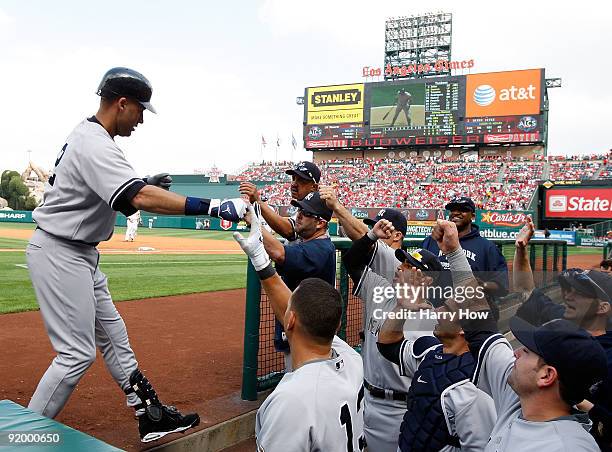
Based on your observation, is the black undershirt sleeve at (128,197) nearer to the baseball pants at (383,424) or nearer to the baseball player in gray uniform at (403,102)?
the baseball pants at (383,424)

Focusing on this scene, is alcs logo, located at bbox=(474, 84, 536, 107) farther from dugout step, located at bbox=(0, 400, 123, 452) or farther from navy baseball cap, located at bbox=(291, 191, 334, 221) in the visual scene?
dugout step, located at bbox=(0, 400, 123, 452)

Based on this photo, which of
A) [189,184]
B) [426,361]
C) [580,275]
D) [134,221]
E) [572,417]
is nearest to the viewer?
[572,417]

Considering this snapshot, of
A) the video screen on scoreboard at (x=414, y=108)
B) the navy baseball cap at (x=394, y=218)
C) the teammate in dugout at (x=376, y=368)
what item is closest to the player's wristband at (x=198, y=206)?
the teammate in dugout at (x=376, y=368)

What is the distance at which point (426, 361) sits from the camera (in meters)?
2.59

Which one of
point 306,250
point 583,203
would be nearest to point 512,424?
point 306,250

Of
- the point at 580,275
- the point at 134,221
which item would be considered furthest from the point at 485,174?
the point at 580,275

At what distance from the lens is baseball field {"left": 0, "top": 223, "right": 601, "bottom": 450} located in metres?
3.74

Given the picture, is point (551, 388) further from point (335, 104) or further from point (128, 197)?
point (335, 104)

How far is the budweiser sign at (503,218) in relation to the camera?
28281 millimetres

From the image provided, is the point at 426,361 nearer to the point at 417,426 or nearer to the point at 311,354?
the point at 417,426

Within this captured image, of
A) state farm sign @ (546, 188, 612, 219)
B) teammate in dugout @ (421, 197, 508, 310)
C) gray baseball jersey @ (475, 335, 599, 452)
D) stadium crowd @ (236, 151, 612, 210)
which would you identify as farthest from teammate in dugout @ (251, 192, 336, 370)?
stadium crowd @ (236, 151, 612, 210)

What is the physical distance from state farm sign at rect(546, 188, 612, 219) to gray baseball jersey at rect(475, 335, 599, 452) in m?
32.2

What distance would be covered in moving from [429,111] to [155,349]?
42415 mm

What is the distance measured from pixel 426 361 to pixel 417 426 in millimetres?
331
